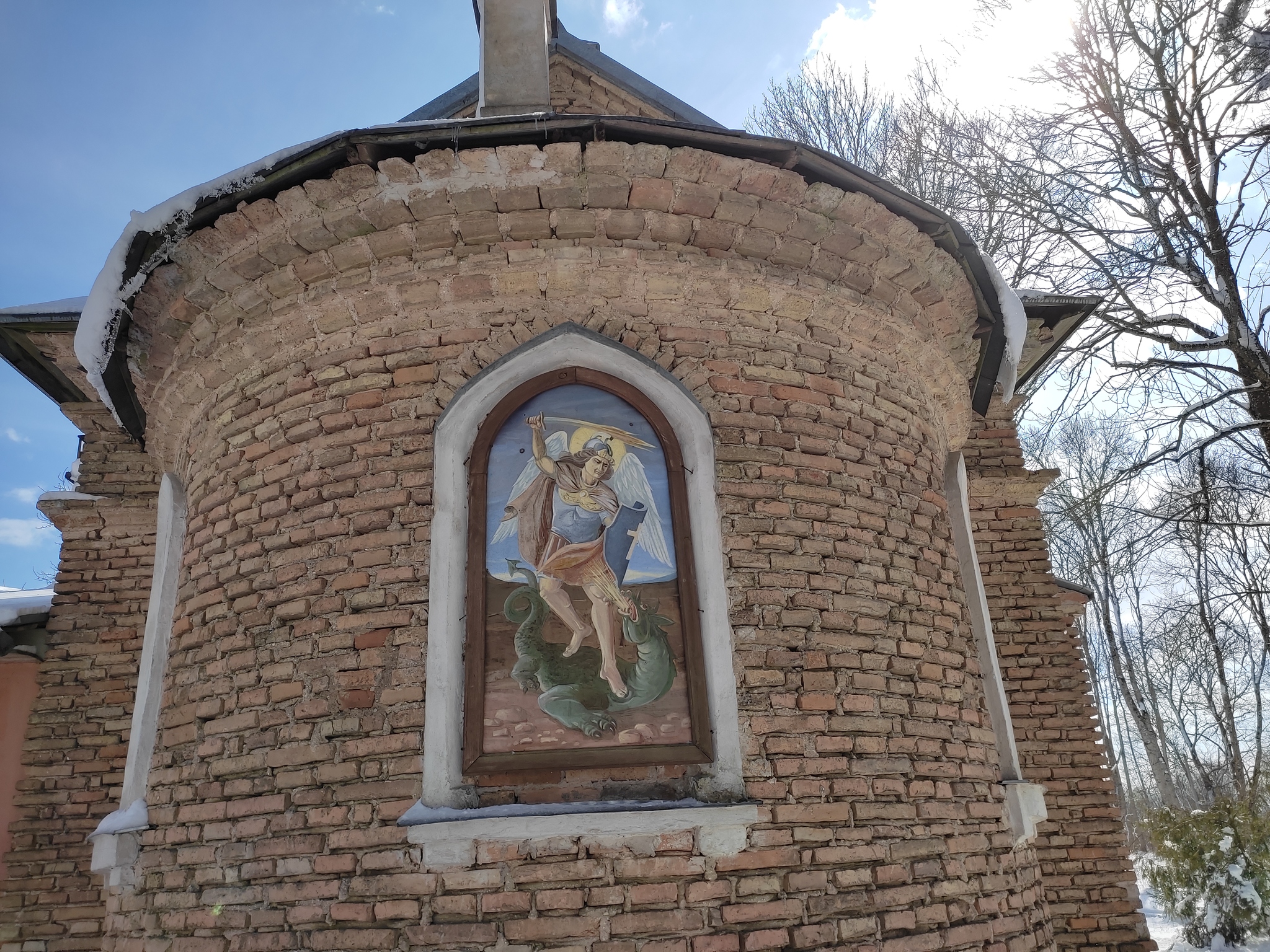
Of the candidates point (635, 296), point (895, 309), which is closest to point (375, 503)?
point (635, 296)

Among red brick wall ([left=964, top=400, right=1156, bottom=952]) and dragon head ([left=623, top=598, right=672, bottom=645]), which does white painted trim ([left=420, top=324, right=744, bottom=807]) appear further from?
red brick wall ([left=964, top=400, right=1156, bottom=952])

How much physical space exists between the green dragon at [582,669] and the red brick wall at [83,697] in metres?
3.88

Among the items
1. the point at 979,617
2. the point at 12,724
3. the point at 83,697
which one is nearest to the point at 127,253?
the point at 83,697

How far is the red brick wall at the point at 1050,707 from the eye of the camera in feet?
18.4

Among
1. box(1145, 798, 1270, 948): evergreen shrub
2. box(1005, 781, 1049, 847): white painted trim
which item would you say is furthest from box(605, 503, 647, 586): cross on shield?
box(1145, 798, 1270, 948): evergreen shrub

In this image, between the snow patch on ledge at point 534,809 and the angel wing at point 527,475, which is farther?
the angel wing at point 527,475

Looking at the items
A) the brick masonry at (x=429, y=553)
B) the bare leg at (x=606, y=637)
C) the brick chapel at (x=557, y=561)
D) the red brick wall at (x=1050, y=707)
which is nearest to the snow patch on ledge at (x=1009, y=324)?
the brick chapel at (x=557, y=561)

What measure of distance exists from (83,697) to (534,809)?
168 inches

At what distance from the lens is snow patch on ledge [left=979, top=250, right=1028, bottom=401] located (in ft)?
14.3

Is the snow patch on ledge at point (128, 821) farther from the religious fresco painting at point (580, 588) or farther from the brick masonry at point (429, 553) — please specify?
the religious fresco painting at point (580, 588)

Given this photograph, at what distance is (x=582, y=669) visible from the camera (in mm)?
3191

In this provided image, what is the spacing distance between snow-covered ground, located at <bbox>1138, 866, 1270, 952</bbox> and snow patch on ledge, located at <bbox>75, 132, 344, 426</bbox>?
7.78 meters

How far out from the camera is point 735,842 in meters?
3.03

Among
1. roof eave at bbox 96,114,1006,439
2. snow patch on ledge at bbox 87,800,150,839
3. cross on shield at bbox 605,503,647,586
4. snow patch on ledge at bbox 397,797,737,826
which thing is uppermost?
roof eave at bbox 96,114,1006,439
